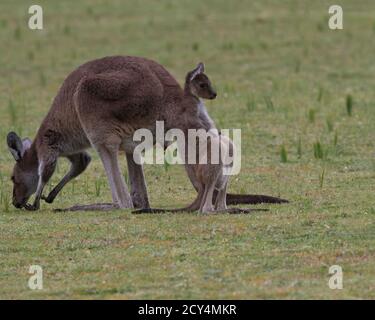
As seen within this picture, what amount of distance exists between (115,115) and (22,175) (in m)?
1.04

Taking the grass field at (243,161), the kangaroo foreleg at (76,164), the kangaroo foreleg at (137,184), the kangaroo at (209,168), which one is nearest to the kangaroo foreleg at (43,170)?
the grass field at (243,161)

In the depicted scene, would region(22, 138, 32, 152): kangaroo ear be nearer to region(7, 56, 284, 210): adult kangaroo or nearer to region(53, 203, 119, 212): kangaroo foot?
region(7, 56, 284, 210): adult kangaroo

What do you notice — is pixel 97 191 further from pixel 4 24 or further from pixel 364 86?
pixel 4 24

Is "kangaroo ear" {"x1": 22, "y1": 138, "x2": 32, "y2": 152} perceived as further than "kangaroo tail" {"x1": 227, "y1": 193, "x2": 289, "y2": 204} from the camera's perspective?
Yes

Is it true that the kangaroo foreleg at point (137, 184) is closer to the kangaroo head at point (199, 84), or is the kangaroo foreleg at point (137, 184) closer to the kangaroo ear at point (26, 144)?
the kangaroo head at point (199, 84)

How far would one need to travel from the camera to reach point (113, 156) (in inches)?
338

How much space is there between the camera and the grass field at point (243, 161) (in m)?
6.57

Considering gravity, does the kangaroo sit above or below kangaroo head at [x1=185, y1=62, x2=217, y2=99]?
below

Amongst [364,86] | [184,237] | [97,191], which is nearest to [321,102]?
[364,86]

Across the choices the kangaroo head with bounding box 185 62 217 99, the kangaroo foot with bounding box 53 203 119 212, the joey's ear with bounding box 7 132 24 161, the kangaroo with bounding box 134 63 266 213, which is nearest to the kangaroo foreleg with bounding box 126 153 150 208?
the kangaroo foot with bounding box 53 203 119 212

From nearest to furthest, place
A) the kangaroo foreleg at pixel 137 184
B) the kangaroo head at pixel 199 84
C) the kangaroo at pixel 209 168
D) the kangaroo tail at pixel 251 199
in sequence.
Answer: the kangaroo at pixel 209 168
the kangaroo head at pixel 199 84
the kangaroo tail at pixel 251 199
the kangaroo foreleg at pixel 137 184

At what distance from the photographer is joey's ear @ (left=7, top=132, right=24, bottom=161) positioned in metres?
9.12

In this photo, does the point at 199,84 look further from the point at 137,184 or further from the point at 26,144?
the point at 26,144

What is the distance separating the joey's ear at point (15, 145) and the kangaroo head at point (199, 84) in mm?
1501
